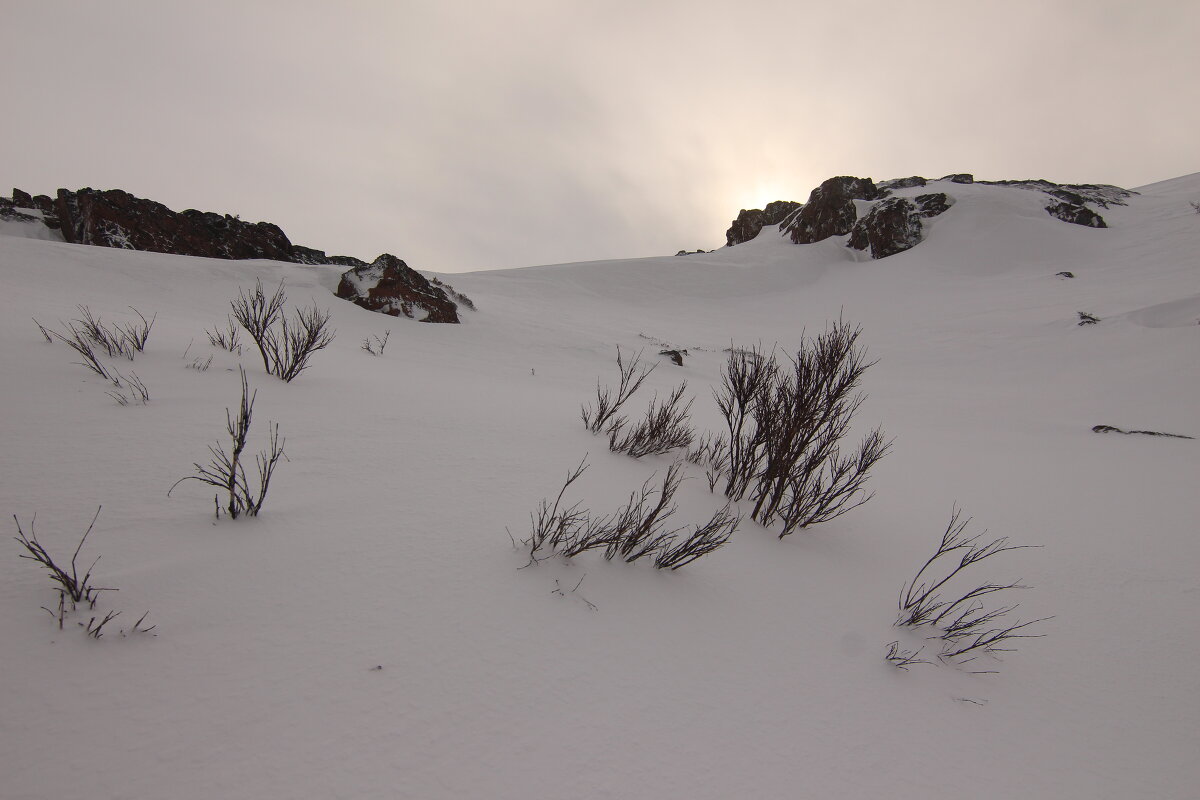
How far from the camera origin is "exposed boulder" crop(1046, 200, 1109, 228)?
20844 mm

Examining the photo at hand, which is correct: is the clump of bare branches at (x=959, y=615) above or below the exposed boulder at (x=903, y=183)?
below

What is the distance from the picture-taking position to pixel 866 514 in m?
3.09

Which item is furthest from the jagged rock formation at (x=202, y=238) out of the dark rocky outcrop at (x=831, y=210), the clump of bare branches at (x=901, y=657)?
the dark rocky outcrop at (x=831, y=210)

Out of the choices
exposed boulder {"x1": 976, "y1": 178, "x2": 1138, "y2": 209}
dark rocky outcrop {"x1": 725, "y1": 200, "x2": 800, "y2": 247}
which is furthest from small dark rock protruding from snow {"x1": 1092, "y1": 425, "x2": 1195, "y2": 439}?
dark rocky outcrop {"x1": 725, "y1": 200, "x2": 800, "y2": 247}

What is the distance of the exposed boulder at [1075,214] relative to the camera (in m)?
20.8

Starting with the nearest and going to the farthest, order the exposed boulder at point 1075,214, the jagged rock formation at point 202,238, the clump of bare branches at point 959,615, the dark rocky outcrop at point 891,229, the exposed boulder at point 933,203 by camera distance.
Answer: the clump of bare branches at point 959,615, the jagged rock formation at point 202,238, the exposed boulder at point 1075,214, the dark rocky outcrop at point 891,229, the exposed boulder at point 933,203

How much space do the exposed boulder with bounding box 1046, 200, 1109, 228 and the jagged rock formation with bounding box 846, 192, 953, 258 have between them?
414 cm

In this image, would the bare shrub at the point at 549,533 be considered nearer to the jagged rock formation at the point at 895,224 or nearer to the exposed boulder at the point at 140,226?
the exposed boulder at the point at 140,226

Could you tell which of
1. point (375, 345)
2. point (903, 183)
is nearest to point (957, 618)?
point (375, 345)

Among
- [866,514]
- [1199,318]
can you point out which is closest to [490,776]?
[866,514]

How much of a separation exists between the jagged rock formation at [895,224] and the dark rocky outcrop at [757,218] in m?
9.89

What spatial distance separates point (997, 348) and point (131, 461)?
14.1m

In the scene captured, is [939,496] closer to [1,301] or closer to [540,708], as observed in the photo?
[540,708]

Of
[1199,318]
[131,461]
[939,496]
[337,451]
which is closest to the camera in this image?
[131,461]
